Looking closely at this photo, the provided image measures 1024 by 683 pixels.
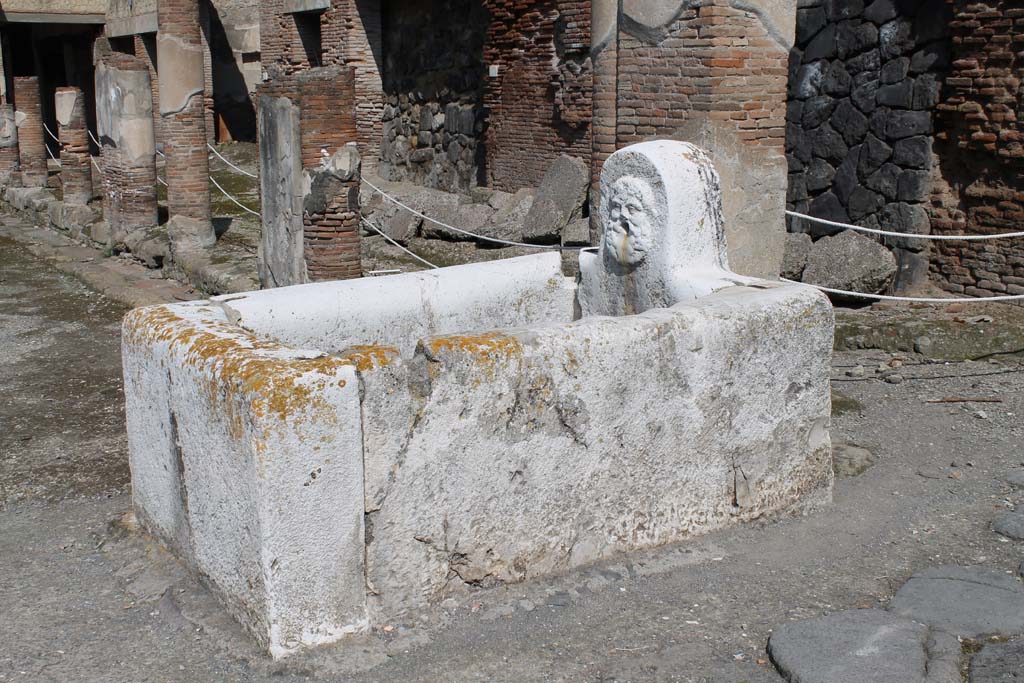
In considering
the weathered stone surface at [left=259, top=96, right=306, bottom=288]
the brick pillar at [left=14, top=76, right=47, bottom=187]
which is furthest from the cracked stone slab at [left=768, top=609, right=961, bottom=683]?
the brick pillar at [left=14, top=76, right=47, bottom=187]

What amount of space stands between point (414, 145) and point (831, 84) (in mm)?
6808

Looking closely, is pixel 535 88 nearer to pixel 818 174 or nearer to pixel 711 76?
pixel 818 174

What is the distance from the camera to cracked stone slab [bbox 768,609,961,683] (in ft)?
9.04

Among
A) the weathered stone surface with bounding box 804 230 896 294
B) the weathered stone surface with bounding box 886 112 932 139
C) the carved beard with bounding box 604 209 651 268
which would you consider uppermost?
the weathered stone surface with bounding box 886 112 932 139

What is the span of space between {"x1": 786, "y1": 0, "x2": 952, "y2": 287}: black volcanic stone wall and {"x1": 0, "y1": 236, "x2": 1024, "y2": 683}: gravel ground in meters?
4.14

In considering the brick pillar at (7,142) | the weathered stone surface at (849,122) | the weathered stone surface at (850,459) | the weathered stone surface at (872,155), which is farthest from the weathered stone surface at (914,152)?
the brick pillar at (7,142)

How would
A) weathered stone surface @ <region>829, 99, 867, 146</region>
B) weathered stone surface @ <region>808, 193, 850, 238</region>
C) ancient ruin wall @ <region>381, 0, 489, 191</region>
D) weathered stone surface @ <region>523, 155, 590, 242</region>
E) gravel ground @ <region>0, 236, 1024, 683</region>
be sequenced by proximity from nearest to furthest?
gravel ground @ <region>0, 236, 1024, 683</region>
weathered stone surface @ <region>829, 99, 867, 146</region>
weathered stone surface @ <region>808, 193, 850, 238</region>
weathered stone surface @ <region>523, 155, 590, 242</region>
ancient ruin wall @ <region>381, 0, 489, 191</region>

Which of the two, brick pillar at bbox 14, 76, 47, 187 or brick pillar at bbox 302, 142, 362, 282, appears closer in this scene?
brick pillar at bbox 302, 142, 362, 282

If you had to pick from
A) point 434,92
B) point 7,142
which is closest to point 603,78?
point 434,92

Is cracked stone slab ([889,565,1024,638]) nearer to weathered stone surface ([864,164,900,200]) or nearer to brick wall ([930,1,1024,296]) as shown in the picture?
brick wall ([930,1,1024,296])

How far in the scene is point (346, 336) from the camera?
380 centimetres

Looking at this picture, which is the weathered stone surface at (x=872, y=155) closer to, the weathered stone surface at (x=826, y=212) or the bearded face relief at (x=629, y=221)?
the weathered stone surface at (x=826, y=212)

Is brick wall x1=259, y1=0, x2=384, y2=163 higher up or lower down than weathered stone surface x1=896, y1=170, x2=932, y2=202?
higher up

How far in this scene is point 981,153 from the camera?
8117 mm
